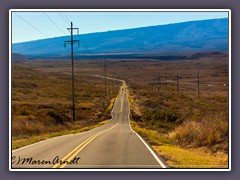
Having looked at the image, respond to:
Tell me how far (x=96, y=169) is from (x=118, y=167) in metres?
0.75

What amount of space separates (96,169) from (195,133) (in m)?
9.29

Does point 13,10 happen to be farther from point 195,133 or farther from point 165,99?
point 165,99

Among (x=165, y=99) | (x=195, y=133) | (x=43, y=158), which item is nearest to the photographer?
(x=43, y=158)

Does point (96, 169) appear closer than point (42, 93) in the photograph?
Yes

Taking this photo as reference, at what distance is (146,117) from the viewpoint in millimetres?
66125

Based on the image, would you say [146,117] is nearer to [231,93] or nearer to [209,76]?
[231,93]

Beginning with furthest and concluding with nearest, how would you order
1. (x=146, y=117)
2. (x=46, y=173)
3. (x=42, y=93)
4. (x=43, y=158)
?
(x=42, y=93)
(x=146, y=117)
(x=43, y=158)
(x=46, y=173)

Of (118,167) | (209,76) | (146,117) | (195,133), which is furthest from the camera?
(209,76)

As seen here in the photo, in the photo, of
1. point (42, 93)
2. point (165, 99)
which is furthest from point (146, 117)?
point (165, 99)

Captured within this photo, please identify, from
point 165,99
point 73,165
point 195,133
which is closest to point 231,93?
point 73,165

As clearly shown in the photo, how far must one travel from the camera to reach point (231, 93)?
10.0 metres

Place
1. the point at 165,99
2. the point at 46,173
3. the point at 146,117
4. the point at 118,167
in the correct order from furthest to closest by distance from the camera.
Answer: the point at 165,99
the point at 146,117
the point at 118,167
the point at 46,173
